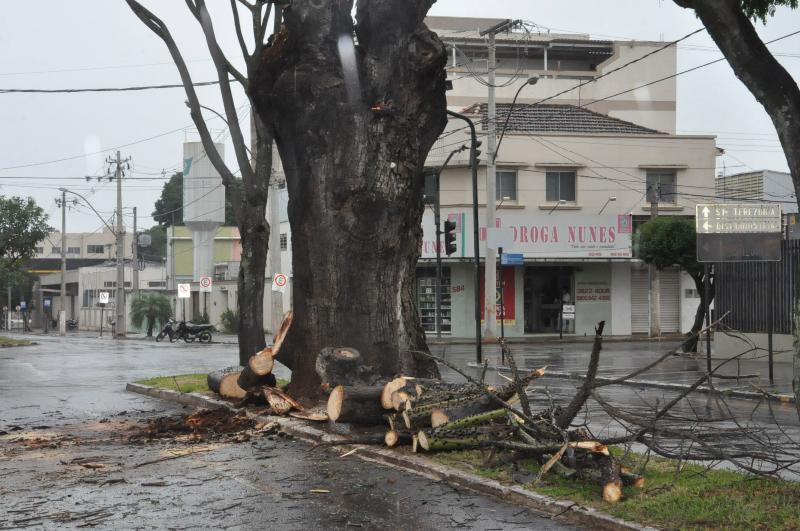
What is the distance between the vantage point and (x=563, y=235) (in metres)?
38.6

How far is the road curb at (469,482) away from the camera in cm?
643

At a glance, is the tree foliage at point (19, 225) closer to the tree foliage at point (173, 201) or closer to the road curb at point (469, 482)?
the tree foliage at point (173, 201)

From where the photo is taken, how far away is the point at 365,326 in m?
11.6

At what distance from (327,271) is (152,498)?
4.76 meters

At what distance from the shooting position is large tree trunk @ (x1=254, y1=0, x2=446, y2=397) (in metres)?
11.4

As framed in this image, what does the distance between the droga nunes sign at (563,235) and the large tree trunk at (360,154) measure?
86.6ft

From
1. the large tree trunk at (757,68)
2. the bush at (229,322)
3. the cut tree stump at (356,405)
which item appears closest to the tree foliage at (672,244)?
the cut tree stump at (356,405)

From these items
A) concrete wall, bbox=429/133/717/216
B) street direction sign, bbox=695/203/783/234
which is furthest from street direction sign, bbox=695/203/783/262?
concrete wall, bbox=429/133/717/216

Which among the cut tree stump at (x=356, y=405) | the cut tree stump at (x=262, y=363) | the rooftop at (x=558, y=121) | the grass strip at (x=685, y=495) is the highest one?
the rooftop at (x=558, y=121)

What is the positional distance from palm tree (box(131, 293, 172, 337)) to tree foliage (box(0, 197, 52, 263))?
22.9 feet

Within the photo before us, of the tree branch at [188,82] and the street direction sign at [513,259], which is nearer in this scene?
the tree branch at [188,82]

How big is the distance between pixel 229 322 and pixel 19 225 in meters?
13.2

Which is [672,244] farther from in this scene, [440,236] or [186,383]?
[186,383]

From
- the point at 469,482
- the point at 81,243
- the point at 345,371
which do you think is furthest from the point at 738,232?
the point at 81,243
